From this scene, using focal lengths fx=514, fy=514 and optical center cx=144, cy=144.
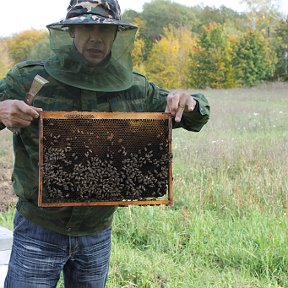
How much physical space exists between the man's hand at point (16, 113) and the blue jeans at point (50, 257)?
56 cm

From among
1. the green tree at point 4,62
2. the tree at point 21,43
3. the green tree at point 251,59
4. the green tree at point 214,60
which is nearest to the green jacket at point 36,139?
the green tree at point 251,59

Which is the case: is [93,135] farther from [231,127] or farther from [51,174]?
[231,127]

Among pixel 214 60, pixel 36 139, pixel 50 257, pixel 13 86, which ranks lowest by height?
pixel 214 60

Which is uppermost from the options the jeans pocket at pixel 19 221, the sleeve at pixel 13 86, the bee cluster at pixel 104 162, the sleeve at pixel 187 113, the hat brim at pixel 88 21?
the hat brim at pixel 88 21

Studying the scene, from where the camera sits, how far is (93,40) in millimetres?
2516

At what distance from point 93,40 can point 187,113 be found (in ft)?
2.02

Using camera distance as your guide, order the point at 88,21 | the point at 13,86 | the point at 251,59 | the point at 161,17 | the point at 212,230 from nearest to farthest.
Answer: the point at 88,21 → the point at 13,86 → the point at 212,230 → the point at 251,59 → the point at 161,17

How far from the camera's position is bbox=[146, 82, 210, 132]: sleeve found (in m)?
2.69

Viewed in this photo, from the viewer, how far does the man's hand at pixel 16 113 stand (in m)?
2.29

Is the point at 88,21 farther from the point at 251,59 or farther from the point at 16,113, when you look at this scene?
the point at 251,59

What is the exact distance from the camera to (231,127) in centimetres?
1438

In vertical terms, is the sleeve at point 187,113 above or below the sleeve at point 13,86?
below

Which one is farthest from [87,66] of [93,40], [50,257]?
[50,257]

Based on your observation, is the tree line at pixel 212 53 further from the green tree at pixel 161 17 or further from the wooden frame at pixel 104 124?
the wooden frame at pixel 104 124
